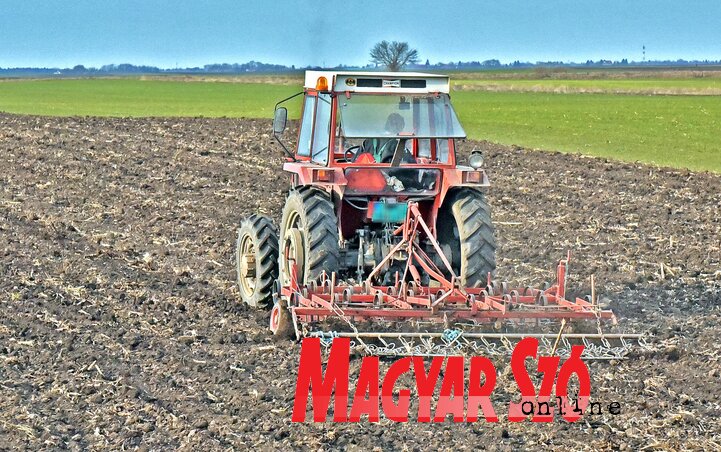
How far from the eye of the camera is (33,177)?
18766mm

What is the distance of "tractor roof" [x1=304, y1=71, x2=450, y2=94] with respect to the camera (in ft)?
32.6

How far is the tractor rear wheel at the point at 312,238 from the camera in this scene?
9.48 meters

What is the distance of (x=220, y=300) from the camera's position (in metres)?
10.8

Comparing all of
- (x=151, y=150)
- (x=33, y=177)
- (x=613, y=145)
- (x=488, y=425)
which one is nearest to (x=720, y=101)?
(x=613, y=145)

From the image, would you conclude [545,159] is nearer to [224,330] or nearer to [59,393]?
[224,330]

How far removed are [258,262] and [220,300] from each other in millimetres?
623

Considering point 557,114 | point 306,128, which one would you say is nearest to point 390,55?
point 306,128

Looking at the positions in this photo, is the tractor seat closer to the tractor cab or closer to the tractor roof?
the tractor cab

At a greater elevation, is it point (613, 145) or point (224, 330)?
point (613, 145)

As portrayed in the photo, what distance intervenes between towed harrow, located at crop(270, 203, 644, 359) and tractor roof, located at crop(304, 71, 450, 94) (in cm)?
113

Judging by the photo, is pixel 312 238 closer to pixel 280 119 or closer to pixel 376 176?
pixel 376 176

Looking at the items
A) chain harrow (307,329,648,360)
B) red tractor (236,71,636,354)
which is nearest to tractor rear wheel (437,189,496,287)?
red tractor (236,71,636,354)

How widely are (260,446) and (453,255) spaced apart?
403 centimetres

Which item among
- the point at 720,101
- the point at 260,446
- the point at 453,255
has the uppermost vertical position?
the point at 720,101
